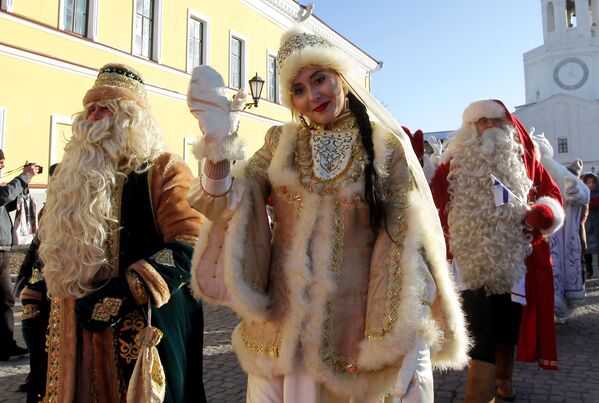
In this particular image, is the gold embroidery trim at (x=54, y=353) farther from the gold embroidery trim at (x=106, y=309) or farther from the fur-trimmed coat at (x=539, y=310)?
the fur-trimmed coat at (x=539, y=310)

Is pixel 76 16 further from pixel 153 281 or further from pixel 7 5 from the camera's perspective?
pixel 153 281

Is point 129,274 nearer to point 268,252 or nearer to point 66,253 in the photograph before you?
point 66,253

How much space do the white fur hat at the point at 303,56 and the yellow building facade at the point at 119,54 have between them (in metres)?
5.93

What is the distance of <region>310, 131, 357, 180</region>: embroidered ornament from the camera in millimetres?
1947

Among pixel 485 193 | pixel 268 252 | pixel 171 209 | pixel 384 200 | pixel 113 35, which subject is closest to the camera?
pixel 384 200

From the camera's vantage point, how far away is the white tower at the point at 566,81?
48.6 meters

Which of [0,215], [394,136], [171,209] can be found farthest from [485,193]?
[0,215]

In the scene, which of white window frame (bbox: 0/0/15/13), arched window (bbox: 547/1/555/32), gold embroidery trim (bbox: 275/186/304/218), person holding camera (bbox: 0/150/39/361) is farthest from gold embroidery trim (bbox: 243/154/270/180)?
arched window (bbox: 547/1/555/32)

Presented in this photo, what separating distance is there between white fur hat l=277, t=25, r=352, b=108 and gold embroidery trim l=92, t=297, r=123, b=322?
3.63ft

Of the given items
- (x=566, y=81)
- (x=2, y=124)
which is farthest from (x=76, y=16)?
(x=566, y=81)

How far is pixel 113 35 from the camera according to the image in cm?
1338

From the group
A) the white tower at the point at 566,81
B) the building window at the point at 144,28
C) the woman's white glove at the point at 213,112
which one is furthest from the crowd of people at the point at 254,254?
the white tower at the point at 566,81

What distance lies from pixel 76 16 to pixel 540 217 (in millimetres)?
12575

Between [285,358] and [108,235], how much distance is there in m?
1.03
